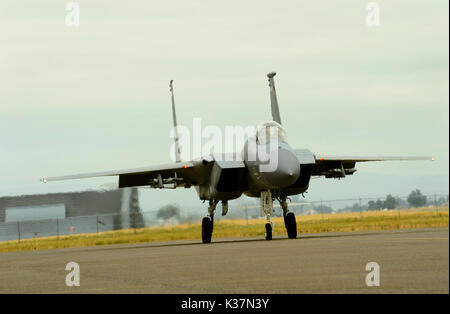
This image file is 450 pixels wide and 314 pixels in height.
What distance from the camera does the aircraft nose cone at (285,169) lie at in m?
21.9

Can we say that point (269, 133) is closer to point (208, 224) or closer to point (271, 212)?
point (271, 212)

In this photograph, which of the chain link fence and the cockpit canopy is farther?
the chain link fence

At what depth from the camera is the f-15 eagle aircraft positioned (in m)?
22.5

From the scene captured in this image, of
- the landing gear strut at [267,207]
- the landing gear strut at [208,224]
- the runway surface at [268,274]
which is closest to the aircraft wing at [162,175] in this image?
the landing gear strut at [208,224]

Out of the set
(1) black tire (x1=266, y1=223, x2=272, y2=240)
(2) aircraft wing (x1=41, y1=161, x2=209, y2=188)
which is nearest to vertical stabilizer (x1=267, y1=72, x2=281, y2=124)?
(2) aircraft wing (x1=41, y1=161, x2=209, y2=188)

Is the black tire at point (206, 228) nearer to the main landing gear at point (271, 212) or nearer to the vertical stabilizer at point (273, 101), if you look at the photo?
the main landing gear at point (271, 212)

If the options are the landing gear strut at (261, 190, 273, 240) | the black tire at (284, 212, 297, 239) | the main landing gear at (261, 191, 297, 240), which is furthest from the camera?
the black tire at (284, 212, 297, 239)

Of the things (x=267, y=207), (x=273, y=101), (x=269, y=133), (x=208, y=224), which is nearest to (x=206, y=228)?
(x=208, y=224)

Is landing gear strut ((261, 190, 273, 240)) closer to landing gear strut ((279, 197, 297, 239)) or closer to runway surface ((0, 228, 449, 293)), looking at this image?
landing gear strut ((279, 197, 297, 239))

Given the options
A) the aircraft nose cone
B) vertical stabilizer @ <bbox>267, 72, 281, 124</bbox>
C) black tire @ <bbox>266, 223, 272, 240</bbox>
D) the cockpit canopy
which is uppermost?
vertical stabilizer @ <bbox>267, 72, 281, 124</bbox>

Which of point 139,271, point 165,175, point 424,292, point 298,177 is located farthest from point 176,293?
point 165,175

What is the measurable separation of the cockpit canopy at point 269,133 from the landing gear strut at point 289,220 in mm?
2328

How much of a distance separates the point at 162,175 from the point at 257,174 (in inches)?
212
